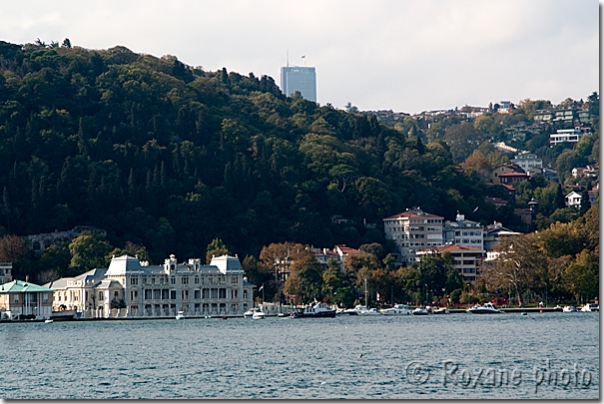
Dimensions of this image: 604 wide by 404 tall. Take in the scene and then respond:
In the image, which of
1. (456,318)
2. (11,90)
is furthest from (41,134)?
(456,318)

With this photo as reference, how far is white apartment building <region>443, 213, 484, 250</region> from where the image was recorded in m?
159

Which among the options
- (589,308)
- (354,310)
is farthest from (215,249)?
(589,308)

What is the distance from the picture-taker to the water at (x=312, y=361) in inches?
1804

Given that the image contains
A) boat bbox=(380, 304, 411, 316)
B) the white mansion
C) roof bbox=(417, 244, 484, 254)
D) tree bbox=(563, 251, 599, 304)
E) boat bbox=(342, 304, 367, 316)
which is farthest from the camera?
roof bbox=(417, 244, 484, 254)

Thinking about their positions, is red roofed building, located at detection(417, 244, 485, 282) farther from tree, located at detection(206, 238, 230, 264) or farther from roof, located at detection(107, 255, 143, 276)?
roof, located at detection(107, 255, 143, 276)

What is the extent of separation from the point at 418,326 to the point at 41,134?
2812 inches

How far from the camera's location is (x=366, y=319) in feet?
344

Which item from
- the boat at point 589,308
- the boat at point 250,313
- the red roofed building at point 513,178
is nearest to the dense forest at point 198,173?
the red roofed building at point 513,178

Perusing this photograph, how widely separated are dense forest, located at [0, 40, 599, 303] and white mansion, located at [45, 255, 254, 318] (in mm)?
4848

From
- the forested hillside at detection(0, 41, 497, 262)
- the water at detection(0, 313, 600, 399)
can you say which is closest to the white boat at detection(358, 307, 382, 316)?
the water at detection(0, 313, 600, 399)

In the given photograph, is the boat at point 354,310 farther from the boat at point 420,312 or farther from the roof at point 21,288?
the roof at point 21,288

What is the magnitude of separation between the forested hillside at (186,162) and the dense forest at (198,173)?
0.70 ft

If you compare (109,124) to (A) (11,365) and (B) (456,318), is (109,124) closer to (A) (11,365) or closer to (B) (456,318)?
(B) (456,318)

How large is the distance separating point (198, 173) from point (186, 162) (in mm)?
2089
